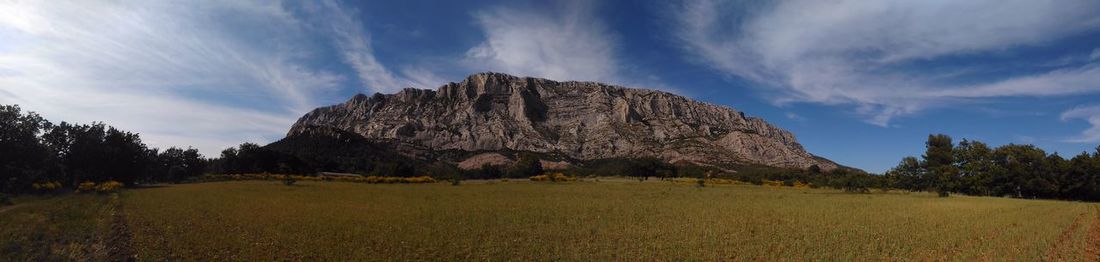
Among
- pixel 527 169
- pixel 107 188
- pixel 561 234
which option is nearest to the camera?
pixel 561 234

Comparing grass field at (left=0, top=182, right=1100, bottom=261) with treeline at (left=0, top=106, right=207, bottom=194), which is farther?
treeline at (left=0, top=106, right=207, bottom=194)

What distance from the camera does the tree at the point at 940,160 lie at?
69.4 metres

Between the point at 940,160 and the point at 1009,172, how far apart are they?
7.83 metres

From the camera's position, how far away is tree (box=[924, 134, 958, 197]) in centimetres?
6938

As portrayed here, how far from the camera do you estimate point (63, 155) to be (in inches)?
2859

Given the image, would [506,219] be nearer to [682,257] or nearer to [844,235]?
[682,257]

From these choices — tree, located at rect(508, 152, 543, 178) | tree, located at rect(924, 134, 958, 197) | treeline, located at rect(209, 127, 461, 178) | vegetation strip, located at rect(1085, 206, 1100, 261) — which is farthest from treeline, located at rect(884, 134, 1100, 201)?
treeline, located at rect(209, 127, 461, 178)

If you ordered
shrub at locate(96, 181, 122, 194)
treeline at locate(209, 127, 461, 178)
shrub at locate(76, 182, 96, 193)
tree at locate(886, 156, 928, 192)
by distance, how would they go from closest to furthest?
shrub at locate(96, 181, 122, 194), shrub at locate(76, 182, 96, 193), tree at locate(886, 156, 928, 192), treeline at locate(209, 127, 461, 178)

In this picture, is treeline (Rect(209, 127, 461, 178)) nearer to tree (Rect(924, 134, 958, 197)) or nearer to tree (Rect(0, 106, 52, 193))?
tree (Rect(0, 106, 52, 193))

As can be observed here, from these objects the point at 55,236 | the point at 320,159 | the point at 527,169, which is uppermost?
the point at 320,159

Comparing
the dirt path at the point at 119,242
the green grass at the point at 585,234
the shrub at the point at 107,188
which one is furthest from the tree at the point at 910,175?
the shrub at the point at 107,188

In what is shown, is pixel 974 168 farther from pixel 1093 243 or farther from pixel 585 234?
pixel 585 234

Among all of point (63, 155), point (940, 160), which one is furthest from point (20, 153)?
point (940, 160)

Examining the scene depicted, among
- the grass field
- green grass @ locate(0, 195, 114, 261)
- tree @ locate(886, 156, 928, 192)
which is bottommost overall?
green grass @ locate(0, 195, 114, 261)
